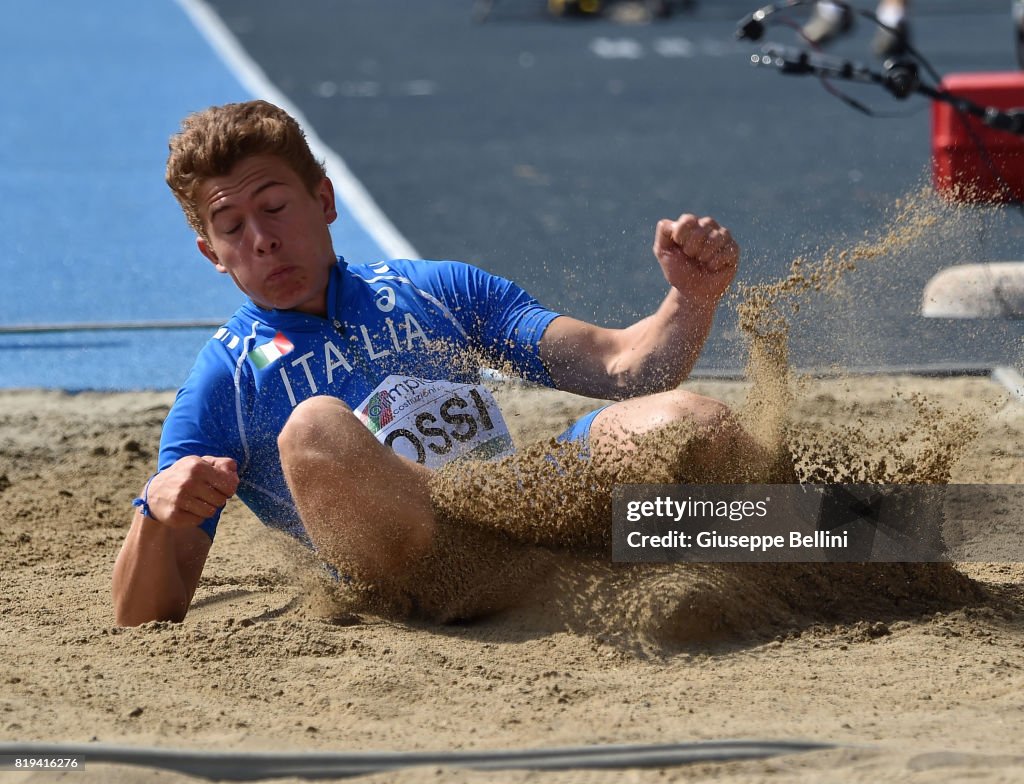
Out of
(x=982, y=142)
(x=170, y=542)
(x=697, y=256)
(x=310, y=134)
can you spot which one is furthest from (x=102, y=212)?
(x=697, y=256)

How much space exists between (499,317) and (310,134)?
627 centimetres

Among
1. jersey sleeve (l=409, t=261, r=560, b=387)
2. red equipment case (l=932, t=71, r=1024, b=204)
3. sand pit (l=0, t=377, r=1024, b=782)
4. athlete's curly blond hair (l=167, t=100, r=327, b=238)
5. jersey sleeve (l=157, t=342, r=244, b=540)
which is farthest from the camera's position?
red equipment case (l=932, t=71, r=1024, b=204)

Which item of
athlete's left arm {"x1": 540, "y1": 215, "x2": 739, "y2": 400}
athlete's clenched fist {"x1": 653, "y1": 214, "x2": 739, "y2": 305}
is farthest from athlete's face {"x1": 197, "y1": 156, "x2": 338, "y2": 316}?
athlete's clenched fist {"x1": 653, "y1": 214, "x2": 739, "y2": 305}

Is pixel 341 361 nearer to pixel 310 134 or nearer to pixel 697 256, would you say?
pixel 697 256

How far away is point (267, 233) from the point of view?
3.11 meters

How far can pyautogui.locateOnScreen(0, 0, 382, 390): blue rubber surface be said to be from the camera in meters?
5.80

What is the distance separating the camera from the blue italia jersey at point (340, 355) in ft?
10.1

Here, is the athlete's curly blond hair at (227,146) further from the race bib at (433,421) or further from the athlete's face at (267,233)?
the race bib at (433,421)

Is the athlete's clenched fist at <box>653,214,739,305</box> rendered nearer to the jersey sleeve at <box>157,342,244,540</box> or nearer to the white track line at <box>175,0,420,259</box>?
the jersey sleeve at <box>157,342,244,540</box>

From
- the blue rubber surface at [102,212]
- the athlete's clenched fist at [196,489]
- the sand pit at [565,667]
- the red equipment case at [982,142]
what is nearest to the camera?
the sand pit at [565,667]

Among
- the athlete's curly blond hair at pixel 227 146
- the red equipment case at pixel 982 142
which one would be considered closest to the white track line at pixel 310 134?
the athlete's curly blond hair at pixel 227 146

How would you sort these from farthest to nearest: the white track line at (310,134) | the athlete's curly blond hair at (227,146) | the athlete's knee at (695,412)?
the white track line at (310,134)
the athlete's curly blond hair at (227,146)
the athlete's knee at (695,412)

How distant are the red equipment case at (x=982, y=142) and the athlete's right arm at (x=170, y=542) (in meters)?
3.03

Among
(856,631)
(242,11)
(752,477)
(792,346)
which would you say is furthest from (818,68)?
(242,11)
